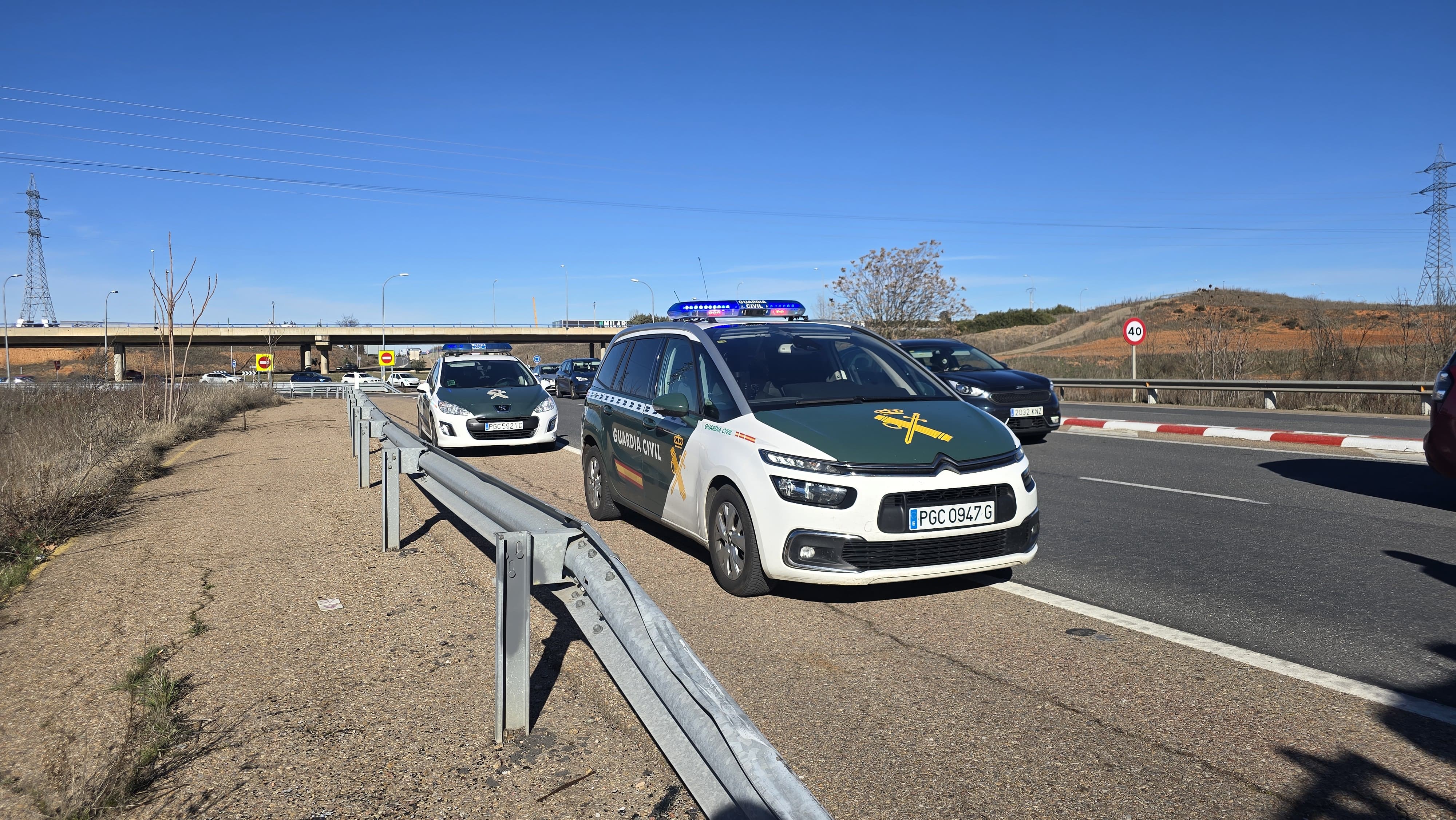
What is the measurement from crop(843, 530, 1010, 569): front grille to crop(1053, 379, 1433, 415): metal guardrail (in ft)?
49.5

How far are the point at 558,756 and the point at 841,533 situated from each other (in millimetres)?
2048

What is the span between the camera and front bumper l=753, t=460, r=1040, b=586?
498 cm

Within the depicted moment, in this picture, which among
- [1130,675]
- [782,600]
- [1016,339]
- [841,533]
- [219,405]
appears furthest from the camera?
[1016,339]

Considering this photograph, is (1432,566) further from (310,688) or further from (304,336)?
(304,336)

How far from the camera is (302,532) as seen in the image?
25.6 ft

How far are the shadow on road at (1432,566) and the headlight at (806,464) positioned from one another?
3722 millimetres

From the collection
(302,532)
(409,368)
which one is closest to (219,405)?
(302,532)

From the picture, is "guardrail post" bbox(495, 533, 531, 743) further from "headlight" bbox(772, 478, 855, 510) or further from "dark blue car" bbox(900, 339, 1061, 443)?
"dark blue car" bbox(900, 339, 1061, 443)

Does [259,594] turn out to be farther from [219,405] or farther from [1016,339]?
[1016,339]

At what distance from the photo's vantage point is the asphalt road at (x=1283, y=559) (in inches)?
180

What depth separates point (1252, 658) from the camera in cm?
434

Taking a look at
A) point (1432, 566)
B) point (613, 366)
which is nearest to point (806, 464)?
point (613, 366)

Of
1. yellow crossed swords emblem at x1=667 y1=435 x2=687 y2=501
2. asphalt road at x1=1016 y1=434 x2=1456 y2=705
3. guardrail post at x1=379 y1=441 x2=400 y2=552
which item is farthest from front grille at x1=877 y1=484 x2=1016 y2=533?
guardrail post at x1=379 y1=441 x2=400 y2=552

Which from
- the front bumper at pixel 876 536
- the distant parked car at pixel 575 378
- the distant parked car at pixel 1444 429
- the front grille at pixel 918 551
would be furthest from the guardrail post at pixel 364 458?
the distant parked car at pixel 575 378
